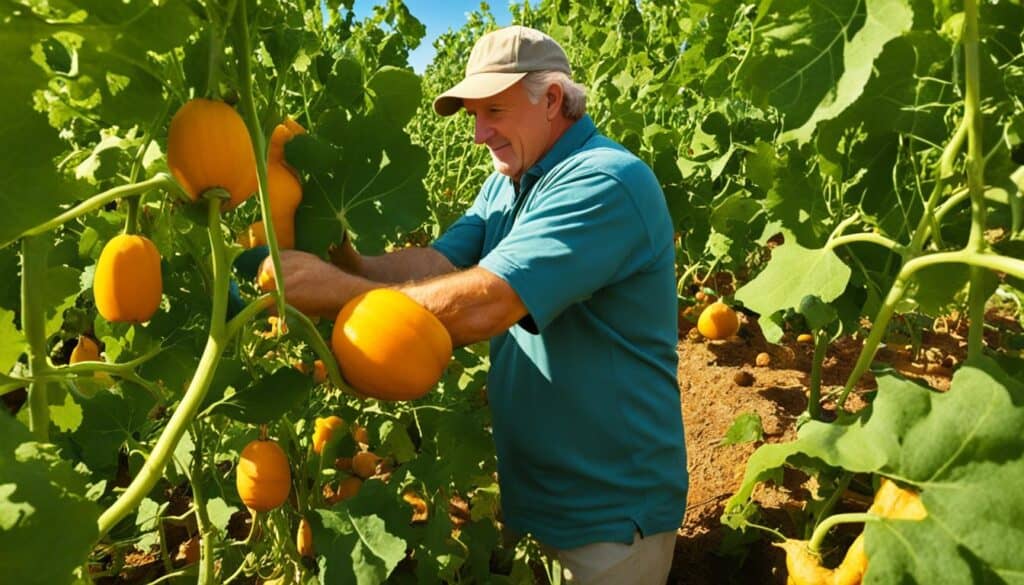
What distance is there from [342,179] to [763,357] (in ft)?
12.6

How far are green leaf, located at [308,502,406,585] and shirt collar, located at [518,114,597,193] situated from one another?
105 centimetres

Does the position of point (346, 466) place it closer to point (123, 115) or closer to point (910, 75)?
A: point (123, 115)

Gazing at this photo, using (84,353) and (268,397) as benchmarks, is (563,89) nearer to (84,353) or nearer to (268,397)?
(268,397)

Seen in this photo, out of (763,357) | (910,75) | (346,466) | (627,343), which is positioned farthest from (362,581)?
(763,357)

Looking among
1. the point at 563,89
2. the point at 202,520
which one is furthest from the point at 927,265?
the point at 202,520

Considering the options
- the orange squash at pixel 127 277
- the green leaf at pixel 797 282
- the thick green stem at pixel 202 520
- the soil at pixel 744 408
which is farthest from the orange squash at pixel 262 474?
the soil at pixel 744 408

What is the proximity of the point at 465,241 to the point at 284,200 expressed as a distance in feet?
3.76

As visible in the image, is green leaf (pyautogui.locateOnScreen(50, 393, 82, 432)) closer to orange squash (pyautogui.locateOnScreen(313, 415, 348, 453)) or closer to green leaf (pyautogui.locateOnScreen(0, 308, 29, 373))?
green leaf (pyautogui.locateOnScreen(0, 308, 29, 373))

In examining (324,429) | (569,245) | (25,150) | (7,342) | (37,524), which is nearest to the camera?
(37,524)

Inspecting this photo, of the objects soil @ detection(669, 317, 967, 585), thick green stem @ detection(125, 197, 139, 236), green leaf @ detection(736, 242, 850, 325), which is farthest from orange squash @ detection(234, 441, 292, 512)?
soil @ detection(669, 317, 967, 585)

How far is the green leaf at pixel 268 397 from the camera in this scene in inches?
56.6

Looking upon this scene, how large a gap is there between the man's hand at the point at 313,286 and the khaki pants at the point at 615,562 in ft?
3.86

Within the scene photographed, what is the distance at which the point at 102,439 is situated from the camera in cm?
203

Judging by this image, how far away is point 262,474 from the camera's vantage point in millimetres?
1806
